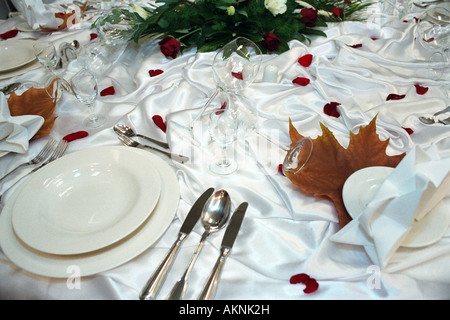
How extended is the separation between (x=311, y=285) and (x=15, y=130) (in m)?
1.02

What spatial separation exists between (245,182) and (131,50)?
1.06m

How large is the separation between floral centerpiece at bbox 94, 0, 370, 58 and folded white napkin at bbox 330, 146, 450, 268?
98 centimetres

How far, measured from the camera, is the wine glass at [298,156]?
0.86 metres

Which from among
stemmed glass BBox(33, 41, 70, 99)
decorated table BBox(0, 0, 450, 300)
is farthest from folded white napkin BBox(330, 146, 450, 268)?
stemmed glass BBox(33, 41, 70, 99)

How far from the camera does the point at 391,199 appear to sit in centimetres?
66

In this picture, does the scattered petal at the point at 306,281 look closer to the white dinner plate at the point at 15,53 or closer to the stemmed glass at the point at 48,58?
the stemmed glass at the point at 48,58

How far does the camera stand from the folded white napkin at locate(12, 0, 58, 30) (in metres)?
1.72

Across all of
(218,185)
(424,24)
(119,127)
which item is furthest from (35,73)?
(424,24)

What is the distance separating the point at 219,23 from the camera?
149cm

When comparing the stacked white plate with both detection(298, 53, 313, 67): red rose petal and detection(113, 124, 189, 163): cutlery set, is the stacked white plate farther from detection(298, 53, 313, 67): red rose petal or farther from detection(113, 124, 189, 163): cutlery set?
detection(298, 53, 313, 67): red rose petal

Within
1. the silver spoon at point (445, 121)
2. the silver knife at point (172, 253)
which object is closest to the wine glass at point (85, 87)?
the silver knife at point (172, 253)

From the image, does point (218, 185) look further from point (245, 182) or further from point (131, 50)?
point (131, 50)

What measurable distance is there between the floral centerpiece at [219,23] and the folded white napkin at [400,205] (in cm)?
98

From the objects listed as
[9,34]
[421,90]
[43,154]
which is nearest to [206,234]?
[43,154]
